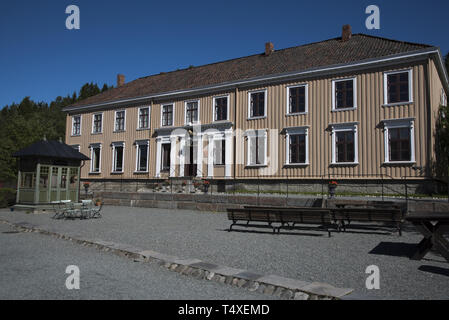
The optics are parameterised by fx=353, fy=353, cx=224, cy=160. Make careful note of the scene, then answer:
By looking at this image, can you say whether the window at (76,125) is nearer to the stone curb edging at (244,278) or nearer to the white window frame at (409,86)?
the white window frame at (409,86)

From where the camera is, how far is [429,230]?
275 inches

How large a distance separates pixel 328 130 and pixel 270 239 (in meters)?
12.7

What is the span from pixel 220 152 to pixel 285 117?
5.22 meters

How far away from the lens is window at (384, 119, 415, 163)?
18297 millimetres

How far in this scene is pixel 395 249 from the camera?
321 inches

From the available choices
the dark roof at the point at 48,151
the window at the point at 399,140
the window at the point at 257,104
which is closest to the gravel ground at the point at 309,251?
the dark roof at the point at 48,151

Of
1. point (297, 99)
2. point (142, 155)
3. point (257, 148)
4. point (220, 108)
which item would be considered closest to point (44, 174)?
point (142, 155)

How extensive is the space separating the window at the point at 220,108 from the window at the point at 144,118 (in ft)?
20.8

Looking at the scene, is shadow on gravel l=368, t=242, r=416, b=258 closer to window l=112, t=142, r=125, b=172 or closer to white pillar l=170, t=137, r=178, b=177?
white pillar l=170, t=137, r=178, b=177

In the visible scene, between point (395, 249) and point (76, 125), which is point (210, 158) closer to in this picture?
point (76, 125)

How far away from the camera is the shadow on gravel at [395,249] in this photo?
25.0 feet

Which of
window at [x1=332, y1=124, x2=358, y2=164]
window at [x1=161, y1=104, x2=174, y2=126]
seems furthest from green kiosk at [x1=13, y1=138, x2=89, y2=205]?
window at [x1=332, y1=124, x2=358, y2=164]
